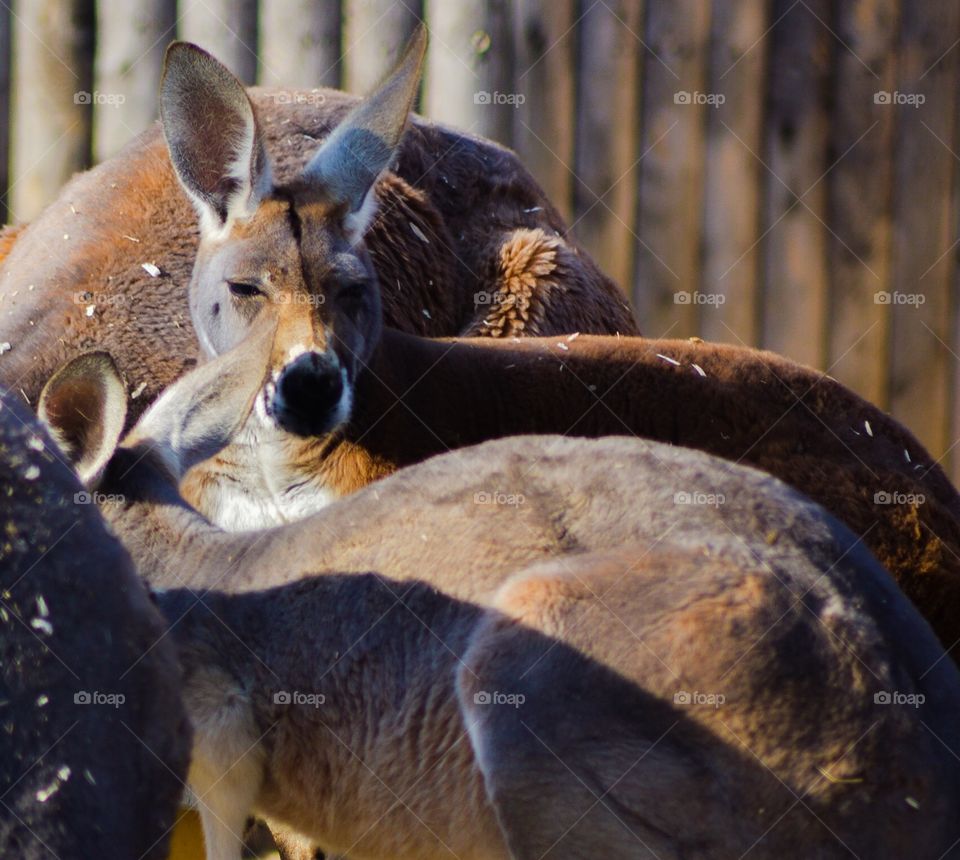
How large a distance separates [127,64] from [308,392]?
2.55 metres

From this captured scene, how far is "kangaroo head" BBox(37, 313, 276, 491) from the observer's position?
2.98 m

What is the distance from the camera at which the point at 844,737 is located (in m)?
2.65

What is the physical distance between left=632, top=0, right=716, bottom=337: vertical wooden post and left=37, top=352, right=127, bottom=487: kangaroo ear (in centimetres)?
359

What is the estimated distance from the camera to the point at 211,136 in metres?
4.40

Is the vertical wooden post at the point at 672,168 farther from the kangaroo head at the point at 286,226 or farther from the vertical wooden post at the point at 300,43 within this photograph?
the kangaroo head at the point at 286,226

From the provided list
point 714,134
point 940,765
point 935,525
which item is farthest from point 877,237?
point 940,765

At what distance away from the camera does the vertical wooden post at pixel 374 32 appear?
5.99m

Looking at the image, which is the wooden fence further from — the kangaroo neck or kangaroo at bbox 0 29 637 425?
the kangaroo neck

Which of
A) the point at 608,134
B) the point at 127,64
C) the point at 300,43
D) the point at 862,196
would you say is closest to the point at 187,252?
the point at 127,64

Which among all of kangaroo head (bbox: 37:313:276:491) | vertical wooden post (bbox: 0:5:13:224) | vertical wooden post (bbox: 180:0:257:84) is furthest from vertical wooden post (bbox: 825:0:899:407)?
kangaroo head (bbox: 37:313:276:491)

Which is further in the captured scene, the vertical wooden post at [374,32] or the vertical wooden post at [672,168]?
the vertical wooden post at [672,168]

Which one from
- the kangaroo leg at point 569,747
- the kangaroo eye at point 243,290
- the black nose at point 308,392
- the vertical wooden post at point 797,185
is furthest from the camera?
the vertical wooden post at point 797,185

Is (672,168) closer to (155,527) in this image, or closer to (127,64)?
(127,64)

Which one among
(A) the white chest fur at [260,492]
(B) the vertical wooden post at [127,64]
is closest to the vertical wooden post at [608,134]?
(B) the vertical wooden post at [127,64]
